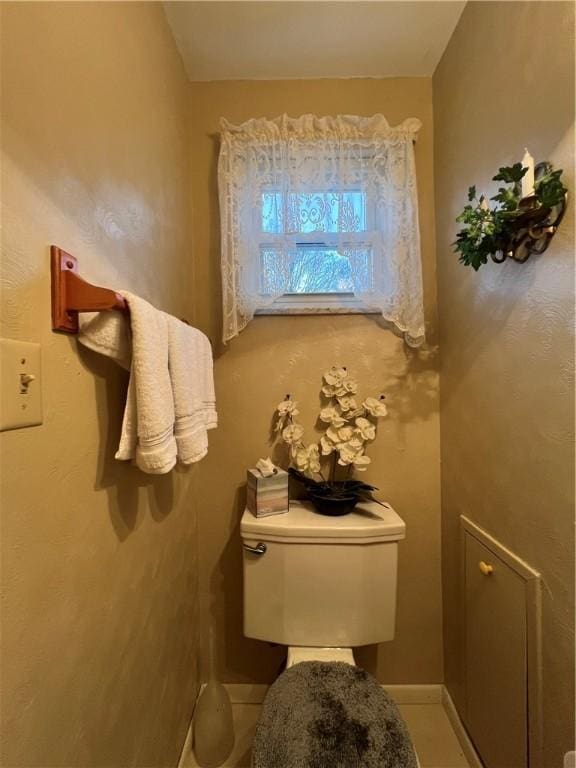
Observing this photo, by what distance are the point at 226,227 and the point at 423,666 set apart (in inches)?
70.9

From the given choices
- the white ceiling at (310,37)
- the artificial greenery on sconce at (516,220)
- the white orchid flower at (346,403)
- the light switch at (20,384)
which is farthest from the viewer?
the white orchid flower at (346,403)

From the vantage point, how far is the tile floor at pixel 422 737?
3.91 feet

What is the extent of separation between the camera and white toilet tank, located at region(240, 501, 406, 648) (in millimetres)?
1151

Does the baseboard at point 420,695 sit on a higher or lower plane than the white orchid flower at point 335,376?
lower

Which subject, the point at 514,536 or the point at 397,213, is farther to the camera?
the point at 397,213

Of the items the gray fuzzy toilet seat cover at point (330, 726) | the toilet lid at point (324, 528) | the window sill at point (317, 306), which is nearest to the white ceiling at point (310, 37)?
the window sill at point (317, 306)

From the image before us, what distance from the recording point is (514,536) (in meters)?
0.93

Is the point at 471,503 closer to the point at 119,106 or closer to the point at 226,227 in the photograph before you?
the point at 226,227

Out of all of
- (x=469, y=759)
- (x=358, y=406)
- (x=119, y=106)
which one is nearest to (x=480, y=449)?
(x=358, y=406)

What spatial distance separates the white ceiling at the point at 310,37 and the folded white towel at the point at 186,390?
3.39 feet

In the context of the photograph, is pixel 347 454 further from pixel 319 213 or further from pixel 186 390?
pixel 319 213

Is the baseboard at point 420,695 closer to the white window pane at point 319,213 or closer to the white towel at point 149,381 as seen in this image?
the white towel at point 149,381

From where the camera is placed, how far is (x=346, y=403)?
133 cm

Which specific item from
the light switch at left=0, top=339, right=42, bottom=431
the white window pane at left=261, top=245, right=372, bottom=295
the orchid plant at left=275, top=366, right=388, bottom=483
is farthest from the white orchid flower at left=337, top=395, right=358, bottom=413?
the light switch at left=0, top=339, right=42, bottom=431
